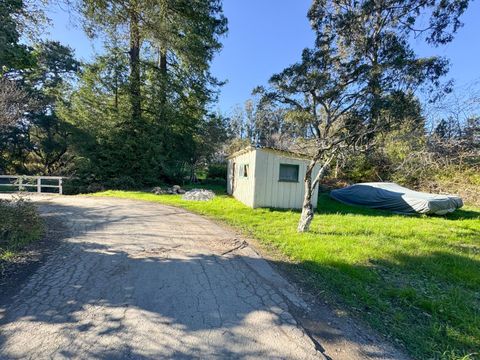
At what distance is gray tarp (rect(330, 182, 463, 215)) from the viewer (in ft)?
30.4

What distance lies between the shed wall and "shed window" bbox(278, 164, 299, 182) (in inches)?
4.7

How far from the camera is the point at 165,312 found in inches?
101

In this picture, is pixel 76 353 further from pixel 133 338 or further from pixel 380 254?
pixel 380 254

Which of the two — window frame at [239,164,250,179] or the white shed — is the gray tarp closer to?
the white shed

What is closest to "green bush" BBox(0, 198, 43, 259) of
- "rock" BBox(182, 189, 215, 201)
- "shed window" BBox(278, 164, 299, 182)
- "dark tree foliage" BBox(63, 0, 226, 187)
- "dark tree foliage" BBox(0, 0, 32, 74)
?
"dark tree foliage" BBox(0, 0, 32, 74)

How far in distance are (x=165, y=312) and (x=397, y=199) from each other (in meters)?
10.5

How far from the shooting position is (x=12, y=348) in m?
1.99

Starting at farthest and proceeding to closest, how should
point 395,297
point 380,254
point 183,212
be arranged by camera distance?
point 183,212, point 380,254, point 395,297

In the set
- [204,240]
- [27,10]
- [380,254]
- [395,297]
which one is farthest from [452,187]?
[27,10]

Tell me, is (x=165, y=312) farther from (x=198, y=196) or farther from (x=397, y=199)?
(x=397, y=199)

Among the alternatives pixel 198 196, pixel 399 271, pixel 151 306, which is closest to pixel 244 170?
pixel 198 196

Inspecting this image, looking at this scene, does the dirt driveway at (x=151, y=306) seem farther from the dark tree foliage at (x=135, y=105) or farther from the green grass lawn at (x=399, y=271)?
the dark tree foliage at (x=135, y=105)

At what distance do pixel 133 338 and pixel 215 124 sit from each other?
17.9 meters

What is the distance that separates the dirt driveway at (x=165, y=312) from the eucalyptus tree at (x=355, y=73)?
123 inches
